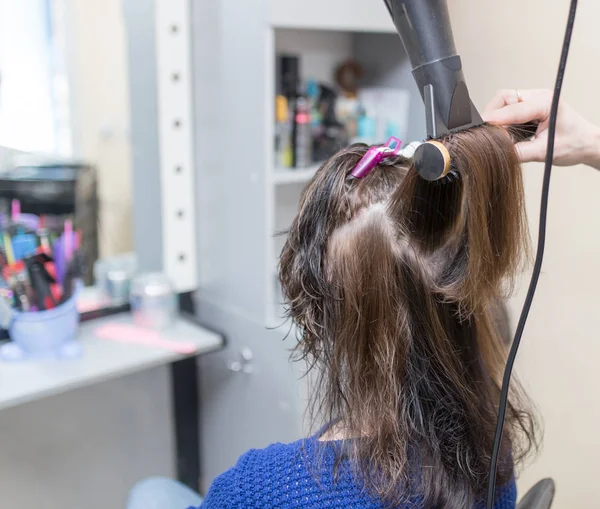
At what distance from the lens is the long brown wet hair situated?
54 cm

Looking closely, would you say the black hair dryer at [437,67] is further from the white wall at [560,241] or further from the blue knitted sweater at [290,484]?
the white wall at [560,241]

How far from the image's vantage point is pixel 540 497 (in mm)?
637

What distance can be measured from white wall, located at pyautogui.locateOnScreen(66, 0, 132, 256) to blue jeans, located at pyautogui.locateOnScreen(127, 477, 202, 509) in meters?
0.54

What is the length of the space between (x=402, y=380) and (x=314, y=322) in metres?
0.11

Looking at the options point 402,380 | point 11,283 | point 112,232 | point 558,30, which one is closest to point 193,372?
point 112,232

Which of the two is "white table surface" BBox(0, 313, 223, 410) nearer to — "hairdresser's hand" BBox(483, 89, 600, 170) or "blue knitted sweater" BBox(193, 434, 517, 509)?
"blue knitted sweater" BBox(193, 434, 517, 509)

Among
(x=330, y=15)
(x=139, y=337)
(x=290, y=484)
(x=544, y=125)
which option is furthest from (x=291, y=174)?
(x=290, y=484)

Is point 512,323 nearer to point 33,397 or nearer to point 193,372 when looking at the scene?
point 193,372

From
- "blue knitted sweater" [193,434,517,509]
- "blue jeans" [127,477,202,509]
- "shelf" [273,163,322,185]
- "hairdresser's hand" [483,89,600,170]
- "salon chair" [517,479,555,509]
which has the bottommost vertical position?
"blue jeans" [127,477,202,509]

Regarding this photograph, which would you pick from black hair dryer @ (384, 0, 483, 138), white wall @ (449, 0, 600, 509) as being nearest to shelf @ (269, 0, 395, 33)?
white wall @ (449, 0, 600, 509)

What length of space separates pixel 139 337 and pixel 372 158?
2.33 ft

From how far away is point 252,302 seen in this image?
115 centimetres

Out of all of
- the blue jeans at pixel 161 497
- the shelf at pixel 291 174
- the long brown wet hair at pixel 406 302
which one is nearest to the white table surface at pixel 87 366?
the blue jeans at pixel 161 497

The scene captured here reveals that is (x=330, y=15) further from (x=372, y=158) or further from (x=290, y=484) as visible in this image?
(x=290, y=484)
